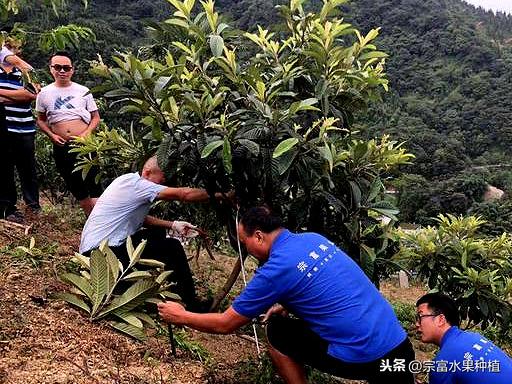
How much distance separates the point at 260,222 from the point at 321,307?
48cm

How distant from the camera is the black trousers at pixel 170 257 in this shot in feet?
11.2

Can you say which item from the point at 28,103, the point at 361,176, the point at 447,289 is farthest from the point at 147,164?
the point at 447,289

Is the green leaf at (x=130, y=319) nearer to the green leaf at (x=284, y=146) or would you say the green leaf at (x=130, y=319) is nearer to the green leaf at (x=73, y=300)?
the green leaf at (x=73, y=300)

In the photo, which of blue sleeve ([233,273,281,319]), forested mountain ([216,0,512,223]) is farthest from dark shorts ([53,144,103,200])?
forested mountain ([216,0,512,223])

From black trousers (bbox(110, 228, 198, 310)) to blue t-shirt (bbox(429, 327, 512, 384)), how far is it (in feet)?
5.05

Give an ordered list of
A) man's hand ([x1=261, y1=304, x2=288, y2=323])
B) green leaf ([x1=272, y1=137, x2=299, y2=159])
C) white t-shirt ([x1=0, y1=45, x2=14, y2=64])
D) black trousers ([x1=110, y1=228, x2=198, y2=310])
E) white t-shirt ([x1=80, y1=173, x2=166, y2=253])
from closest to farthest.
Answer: green leaf ([x1=272, y1=137, x2=299, y2=159]) < man's hand ([x1=261, y1=304, x2=288, y2=323]) < white t-shirt ([x1=80, y1=173, x2=166, y2=253]) < black trousers ([x1=110, y1=228, x2=198, y2=310]) < white t-shirt ([x1=0, y1=45, x2=14, y2=64])

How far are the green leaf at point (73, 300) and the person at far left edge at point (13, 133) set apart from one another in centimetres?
158

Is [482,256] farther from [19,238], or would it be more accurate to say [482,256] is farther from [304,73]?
[19,238]

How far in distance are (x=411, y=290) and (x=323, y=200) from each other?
824 cm

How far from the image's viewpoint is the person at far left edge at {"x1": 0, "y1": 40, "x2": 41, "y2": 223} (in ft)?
14.1

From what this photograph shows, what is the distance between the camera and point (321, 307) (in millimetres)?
2521

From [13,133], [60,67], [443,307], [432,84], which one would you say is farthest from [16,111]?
[432,84]

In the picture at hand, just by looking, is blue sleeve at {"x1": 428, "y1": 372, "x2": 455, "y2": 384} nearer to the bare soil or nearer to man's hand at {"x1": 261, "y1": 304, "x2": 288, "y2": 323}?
man's hand at {"x1": 261, "y1": 304, "x2": 288, "y2": 323}

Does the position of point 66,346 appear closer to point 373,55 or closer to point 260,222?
point 260,222
